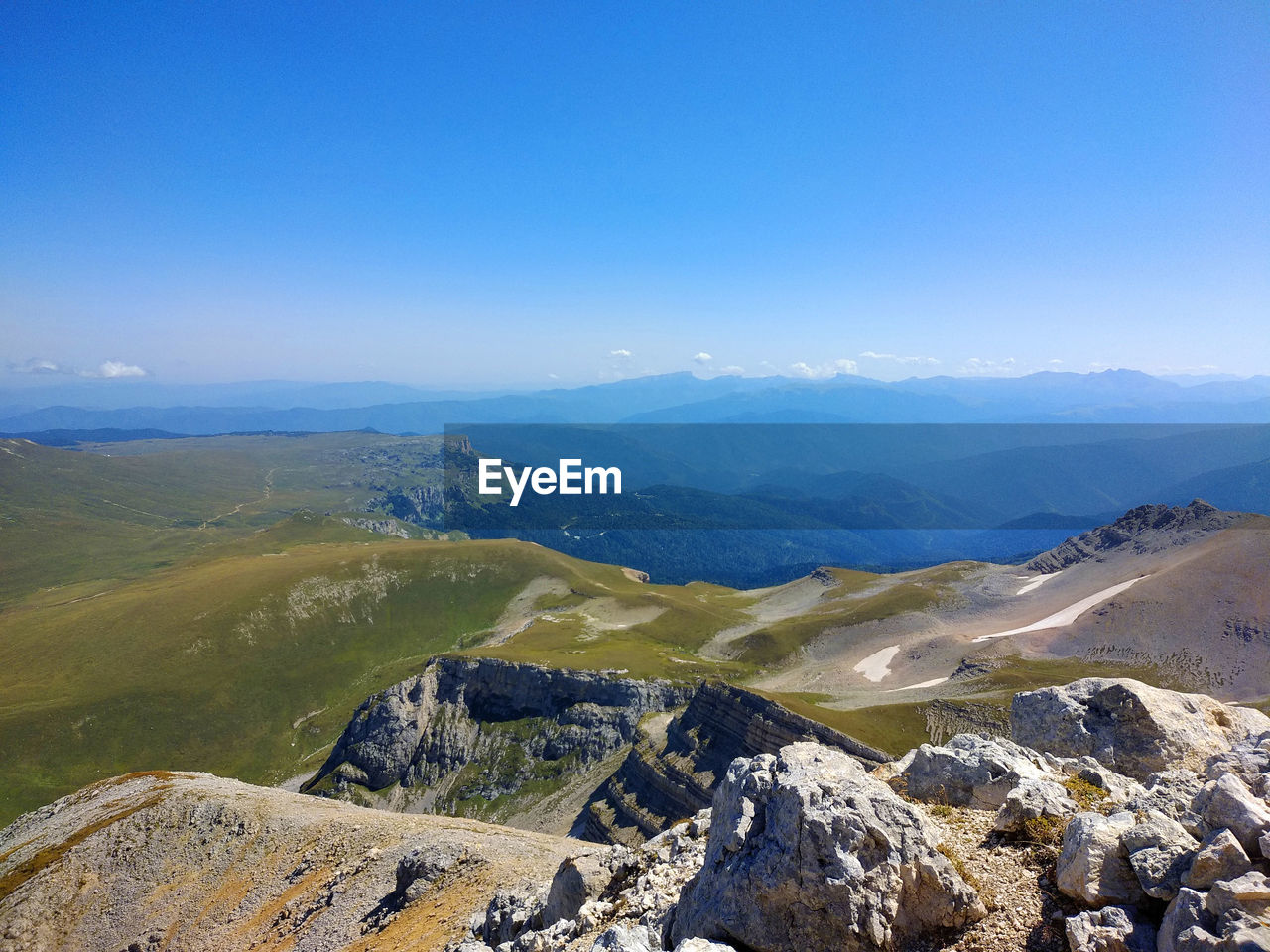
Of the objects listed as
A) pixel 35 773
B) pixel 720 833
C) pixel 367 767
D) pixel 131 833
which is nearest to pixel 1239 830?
pixel 720 833

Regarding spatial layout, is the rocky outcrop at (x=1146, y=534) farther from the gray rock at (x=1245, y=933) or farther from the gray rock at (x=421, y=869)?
the gray rock at (x=1245, y=933)

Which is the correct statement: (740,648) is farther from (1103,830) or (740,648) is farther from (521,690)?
(1103,830)

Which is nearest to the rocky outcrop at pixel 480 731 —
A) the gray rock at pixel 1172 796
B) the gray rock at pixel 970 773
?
the gray rock at pixel 970 773

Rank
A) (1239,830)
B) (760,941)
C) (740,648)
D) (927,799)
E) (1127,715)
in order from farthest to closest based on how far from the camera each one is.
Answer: (740,648) < (1127,715) < (927,799) < (760,941) < (1239,830)

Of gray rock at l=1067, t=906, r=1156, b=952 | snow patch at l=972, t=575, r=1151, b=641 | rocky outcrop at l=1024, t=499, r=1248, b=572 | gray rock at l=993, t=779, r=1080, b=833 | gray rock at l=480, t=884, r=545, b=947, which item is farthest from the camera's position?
rocky outcrop at l=1024, t=499, r=1248, b=572

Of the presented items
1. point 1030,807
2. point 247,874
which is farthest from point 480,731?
point 1030,807

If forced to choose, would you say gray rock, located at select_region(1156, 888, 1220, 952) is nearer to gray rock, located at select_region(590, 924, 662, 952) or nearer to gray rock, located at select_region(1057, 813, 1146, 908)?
gray rock, located at select_region(1057, 813, 1146, 908)

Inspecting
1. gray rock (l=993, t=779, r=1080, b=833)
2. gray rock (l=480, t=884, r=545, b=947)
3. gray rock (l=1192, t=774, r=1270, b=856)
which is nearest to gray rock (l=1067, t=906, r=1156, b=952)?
gray rock (l=1192, t=774, r=1270, b=856)
